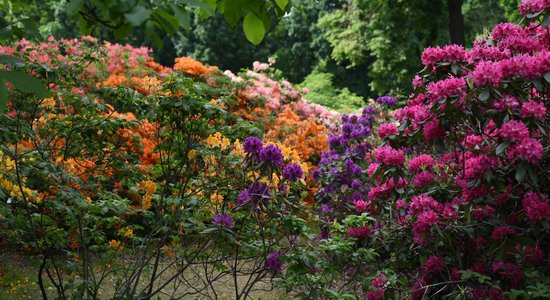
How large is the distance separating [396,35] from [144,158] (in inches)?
417

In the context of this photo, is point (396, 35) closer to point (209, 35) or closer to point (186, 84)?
point (209, 35)

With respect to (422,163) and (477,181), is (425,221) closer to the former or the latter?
(477,181)

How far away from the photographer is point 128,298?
302 cm

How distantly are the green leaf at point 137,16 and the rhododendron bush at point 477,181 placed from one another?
1.79 metres

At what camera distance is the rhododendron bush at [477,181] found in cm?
261

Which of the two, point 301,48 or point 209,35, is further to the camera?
point 301,48

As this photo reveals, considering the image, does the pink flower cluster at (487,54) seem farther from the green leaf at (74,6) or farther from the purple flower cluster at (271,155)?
the green leaf at (74,6)

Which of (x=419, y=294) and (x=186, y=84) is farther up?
(x=186, y=84)

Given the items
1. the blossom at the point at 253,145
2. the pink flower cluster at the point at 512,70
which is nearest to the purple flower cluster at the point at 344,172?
the blossom at the point at 253,145

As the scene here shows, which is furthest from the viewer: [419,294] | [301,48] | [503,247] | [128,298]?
[301,48]

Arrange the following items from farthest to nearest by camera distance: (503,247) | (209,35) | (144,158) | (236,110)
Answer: (209,35), (236,110), (144,158), (503,247)

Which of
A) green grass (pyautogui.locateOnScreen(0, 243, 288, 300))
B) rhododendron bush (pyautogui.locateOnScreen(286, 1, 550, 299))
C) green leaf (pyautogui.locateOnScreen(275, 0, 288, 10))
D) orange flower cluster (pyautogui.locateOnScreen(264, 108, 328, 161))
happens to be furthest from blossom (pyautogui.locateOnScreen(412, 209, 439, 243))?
orange flower cluster (pyautogui.locateOnScreen(264, 108, 328, 161))

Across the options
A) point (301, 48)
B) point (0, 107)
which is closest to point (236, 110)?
point (0, 107)

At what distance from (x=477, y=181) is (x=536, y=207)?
0.28m
